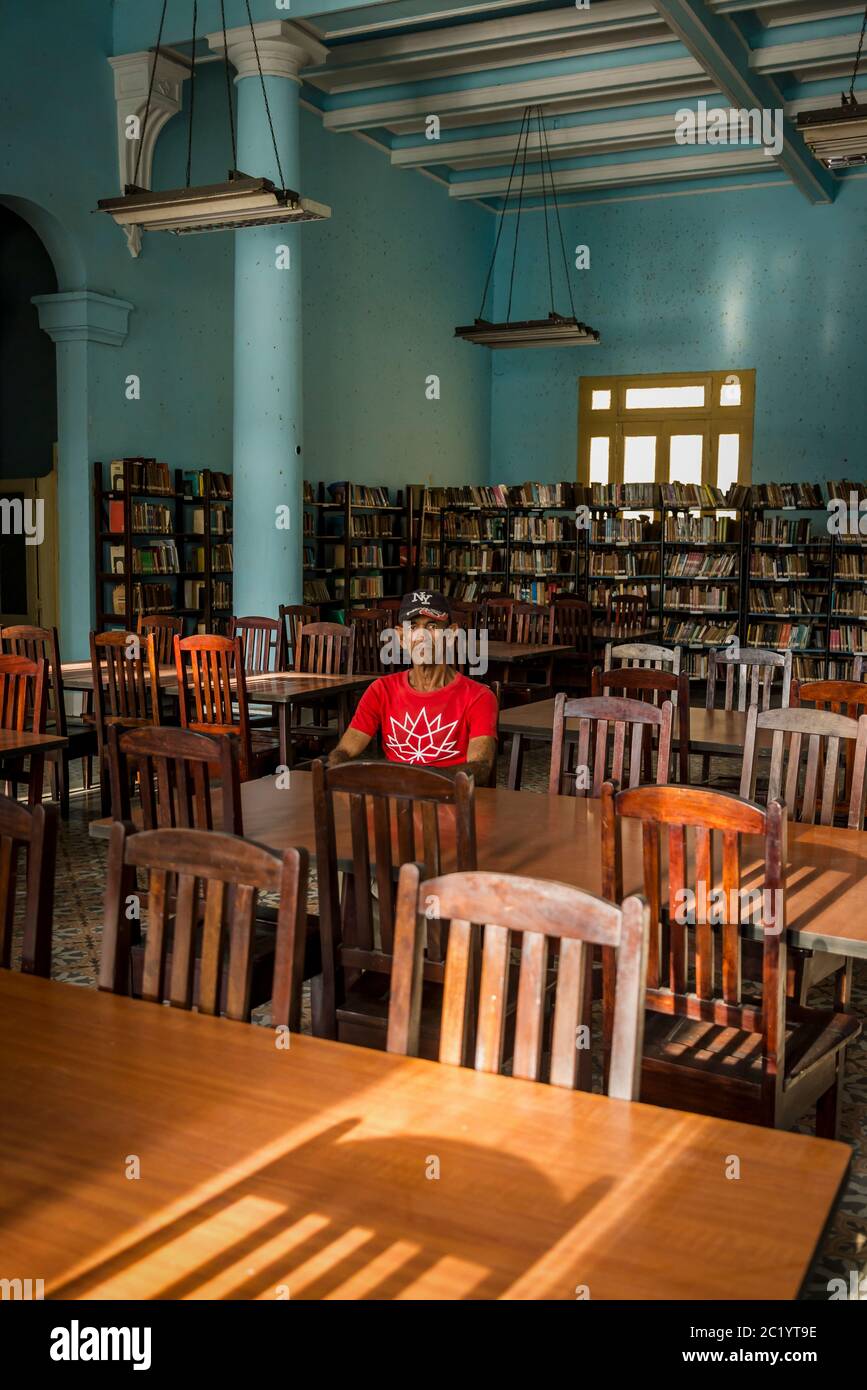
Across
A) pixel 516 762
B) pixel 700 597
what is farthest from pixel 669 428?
pixel 516 762

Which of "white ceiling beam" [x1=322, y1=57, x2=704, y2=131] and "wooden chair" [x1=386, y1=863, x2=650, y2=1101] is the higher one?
"white ceiling beam" [x1=322, y1=57, x2=704, y2=131]

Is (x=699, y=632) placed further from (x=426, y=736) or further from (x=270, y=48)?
(x=426, y=736)

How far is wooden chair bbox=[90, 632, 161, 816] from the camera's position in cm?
616

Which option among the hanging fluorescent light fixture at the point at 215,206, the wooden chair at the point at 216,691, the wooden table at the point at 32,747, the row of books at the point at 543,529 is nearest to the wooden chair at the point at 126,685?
the wooden chair at the point at 216,691

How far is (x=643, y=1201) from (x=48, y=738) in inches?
144

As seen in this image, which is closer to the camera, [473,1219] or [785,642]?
[473,1219]

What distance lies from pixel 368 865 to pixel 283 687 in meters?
3.68

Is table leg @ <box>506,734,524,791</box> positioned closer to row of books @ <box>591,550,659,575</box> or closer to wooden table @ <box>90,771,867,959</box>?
wooden table @ <box>90,771,867,959</box>

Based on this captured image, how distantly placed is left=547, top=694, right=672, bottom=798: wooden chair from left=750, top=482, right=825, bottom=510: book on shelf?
836 cm

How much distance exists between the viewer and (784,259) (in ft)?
41.3

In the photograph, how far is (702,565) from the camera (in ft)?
39.8

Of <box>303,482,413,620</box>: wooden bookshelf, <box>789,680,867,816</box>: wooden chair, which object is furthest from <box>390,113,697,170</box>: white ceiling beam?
<box>789,680,867,816</box>: wooden chair

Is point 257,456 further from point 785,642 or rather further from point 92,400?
point 785,642
